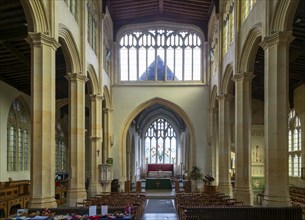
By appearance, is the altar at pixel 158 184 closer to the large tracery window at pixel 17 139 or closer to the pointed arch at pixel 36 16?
the large tracery window at pixel 17 139

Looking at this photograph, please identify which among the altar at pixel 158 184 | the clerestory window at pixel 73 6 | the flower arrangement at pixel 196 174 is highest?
the clerestory window at pixel 73 6

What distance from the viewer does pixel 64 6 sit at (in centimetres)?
1418

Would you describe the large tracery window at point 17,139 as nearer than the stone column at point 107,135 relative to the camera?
Yes

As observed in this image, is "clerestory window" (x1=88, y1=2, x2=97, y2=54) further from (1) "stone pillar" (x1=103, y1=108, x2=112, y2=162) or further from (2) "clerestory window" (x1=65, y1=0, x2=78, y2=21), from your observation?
(1) "stone pillar" (x1=103, y1=108, x2=112, y2=162)

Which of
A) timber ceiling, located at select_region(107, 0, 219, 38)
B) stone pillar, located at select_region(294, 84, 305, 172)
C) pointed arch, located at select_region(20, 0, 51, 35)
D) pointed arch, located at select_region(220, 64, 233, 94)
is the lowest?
stone pillar, located at select_region(294, 84, 305, 172)

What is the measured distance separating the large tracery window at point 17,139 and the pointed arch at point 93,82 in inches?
193

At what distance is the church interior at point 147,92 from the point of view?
11.9 m

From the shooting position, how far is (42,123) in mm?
11625

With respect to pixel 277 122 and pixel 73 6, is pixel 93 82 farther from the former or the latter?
pixel 277 122

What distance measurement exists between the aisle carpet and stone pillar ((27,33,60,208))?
6.97 meters

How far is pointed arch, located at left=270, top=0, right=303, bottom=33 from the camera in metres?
11.4

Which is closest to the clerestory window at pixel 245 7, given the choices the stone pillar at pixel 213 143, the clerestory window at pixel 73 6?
the clerestory window at pixel 73 6

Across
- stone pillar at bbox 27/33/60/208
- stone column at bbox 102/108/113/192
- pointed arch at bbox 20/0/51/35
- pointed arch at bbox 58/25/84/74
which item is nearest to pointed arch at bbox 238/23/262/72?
pointed arch at bbox 58/25/84/74

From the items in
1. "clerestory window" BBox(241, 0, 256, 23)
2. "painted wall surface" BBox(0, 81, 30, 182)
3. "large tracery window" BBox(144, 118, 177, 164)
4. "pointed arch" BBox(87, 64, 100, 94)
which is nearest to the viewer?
"clerestory window" BBox(241, 0, 256, 23)
